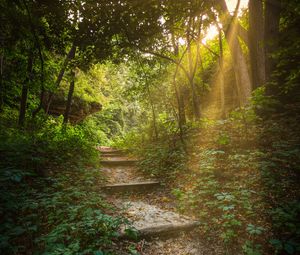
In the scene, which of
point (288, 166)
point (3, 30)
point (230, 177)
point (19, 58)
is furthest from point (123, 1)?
point (288, 166)

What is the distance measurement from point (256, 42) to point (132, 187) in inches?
237

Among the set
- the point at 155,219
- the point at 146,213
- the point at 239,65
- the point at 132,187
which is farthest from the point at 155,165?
the point at 239,65

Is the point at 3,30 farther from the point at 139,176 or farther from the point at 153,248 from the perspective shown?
the point at 153,248

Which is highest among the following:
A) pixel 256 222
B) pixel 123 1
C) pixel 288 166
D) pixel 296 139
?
pixel 123 1

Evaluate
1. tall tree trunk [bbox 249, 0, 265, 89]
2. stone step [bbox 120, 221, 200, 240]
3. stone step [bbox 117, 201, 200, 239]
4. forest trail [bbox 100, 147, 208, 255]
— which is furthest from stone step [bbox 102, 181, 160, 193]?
tall tree trunk [bbox 249, 0, 265, 89]

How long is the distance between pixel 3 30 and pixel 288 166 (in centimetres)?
679

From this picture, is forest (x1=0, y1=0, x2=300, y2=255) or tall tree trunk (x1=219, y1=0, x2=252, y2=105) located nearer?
forest (x1=0, y1=0, x2=300, y2=255)

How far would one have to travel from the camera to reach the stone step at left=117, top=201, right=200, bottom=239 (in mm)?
2908

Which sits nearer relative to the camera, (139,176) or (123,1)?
(123,1)

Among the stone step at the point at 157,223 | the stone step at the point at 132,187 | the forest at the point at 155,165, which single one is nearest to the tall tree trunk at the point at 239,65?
the forest at the point at 155,165

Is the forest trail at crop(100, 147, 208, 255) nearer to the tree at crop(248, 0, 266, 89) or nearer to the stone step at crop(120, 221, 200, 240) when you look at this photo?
the stone step at crop(120, 221, 200, 240)

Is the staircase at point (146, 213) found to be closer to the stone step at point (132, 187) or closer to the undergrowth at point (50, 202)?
the stone step at point (132, 187)

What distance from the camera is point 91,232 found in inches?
92.9

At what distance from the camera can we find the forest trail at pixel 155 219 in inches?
107
